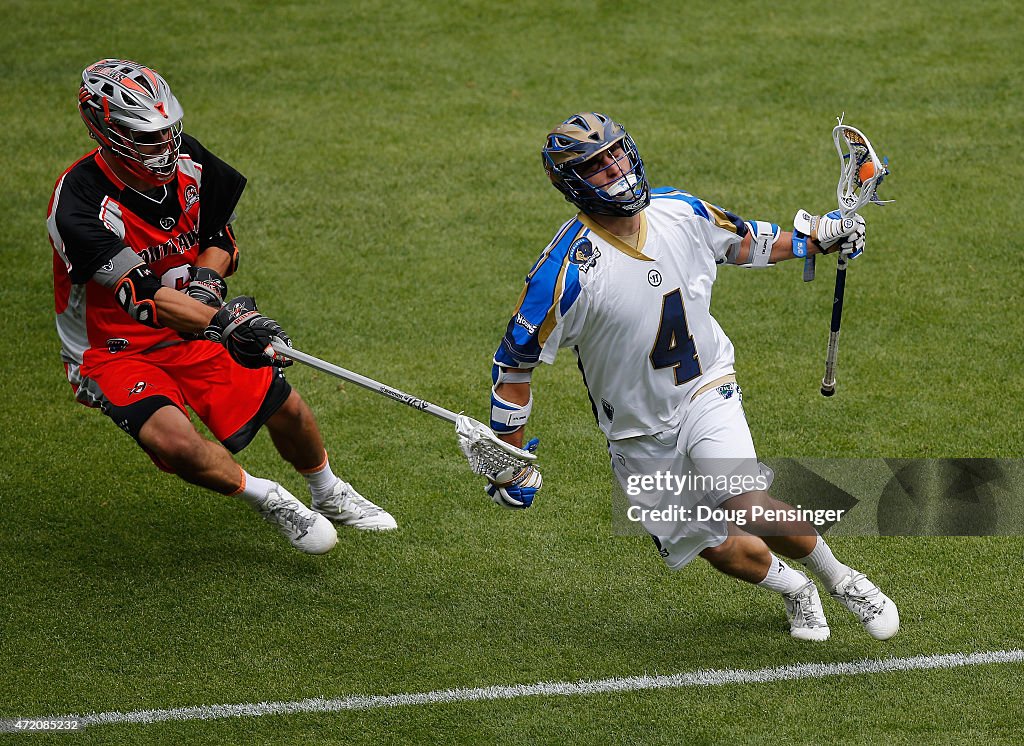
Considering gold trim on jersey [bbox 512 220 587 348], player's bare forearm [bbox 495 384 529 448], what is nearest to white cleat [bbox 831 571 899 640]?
player's bare forearm [bbox 495 384 529 448]

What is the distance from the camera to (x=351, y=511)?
600 cm

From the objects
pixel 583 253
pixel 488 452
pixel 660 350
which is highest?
pixel 583 253

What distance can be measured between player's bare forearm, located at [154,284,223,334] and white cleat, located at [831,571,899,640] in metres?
2.83

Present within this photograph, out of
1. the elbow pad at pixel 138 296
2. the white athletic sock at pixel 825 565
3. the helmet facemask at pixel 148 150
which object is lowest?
the white athletic sock at pixel 825 565

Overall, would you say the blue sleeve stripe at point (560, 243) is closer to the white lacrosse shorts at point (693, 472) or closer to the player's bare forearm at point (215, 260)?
the white lacrosse shorts at point (693, 472)

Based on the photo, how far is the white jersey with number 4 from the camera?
4.58m

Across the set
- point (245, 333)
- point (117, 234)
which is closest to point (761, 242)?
point (245, 333)

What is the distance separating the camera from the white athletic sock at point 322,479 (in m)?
5.91

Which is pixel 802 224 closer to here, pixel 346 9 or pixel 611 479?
pixel 611 479

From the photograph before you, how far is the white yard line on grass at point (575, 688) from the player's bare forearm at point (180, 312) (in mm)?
1555

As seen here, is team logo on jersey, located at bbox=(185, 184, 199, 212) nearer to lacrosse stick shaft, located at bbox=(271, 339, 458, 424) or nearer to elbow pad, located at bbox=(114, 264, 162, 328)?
elbow pad, located at bbox=(114, 264, 162, 328)

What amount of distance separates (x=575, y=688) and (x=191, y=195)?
275 centimetres

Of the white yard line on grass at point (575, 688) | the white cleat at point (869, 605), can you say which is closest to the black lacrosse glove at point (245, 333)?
the white yard line on grass at point (575, 688)

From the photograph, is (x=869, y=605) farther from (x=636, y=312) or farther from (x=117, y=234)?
(x=117, y=234)
